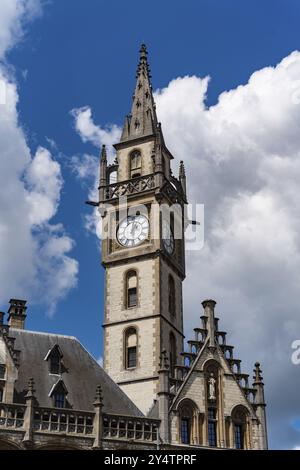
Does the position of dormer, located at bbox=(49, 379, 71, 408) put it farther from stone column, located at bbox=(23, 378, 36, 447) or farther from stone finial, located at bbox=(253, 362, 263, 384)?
stone finial, located at bbox=(253, 362, 263, 384)

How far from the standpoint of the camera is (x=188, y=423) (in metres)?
51.6

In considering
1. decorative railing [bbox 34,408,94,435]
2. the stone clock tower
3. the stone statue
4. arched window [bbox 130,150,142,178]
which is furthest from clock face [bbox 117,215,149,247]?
decorative railing [bbox 34,408,94,435]

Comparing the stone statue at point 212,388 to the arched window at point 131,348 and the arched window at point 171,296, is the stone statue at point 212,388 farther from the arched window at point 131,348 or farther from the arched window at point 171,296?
the arched window at point 171,296

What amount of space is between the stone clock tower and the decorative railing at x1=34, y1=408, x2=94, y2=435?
6.91 metres

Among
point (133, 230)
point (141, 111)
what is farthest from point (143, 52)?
A: point (133, 230)

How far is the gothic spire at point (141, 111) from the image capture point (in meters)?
67.6

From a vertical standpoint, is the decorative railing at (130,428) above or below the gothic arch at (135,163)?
below

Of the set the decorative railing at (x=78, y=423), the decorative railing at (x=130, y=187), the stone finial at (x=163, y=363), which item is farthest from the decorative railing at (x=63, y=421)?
the decorative railing at (x=130, y=187)

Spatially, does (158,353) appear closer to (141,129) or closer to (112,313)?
(112,313)

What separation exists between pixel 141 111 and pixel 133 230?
11714 millimetres

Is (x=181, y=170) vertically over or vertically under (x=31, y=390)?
over

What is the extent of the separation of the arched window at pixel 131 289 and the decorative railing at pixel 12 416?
15231 millimetres

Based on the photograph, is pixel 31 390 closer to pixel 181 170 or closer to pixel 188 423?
pixel 188 423
